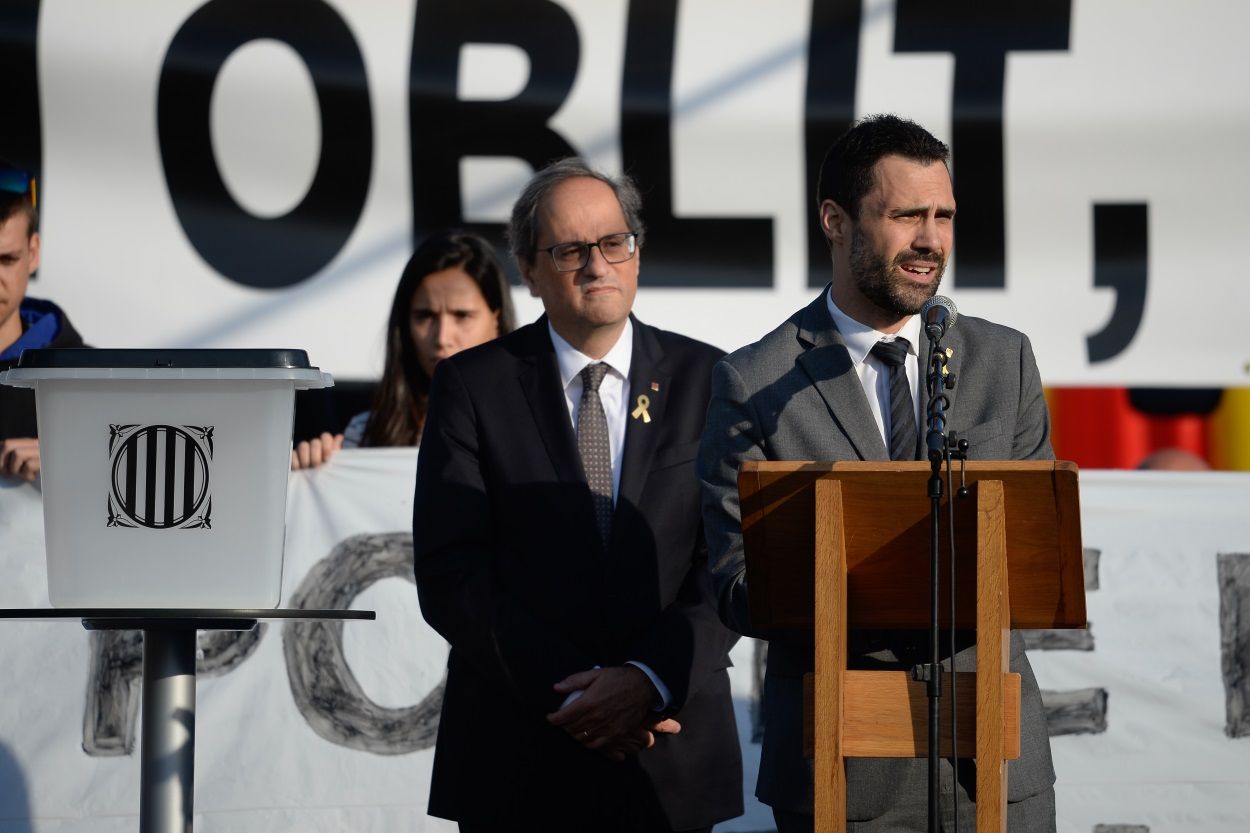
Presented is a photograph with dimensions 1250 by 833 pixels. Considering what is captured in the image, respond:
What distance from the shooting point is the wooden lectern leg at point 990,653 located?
2.04 meters

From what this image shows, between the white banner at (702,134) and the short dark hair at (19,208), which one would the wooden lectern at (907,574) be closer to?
the white banner at (702,134)

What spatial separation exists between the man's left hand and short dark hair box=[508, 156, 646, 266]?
0.81 m

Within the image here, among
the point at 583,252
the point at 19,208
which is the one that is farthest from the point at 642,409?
the point at 19,208

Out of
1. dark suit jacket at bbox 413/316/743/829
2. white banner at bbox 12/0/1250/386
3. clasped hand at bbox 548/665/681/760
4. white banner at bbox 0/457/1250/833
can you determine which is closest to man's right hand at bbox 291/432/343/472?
white banner at bbox 0/457/1250/833

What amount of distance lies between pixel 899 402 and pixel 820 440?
0.44ft

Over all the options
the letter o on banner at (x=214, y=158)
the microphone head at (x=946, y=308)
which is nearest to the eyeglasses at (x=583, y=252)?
the microphone head at (x=946, y=308)

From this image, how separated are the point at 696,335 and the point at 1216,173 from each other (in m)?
1.43

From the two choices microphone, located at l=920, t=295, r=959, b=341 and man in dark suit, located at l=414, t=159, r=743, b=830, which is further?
man in dark suit, located at l=414, t=159, r=743, b=830

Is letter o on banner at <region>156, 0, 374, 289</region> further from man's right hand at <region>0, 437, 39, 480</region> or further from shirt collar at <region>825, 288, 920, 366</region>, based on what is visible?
shirt collar at <region>825, 288, 920, 366</region>

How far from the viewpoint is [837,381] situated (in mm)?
2477

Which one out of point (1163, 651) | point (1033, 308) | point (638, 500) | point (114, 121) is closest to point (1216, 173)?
point (1033, 308)

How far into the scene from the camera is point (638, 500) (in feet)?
9.55

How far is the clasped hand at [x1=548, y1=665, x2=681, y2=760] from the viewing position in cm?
277

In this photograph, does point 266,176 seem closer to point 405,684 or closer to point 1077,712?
point 405,684
